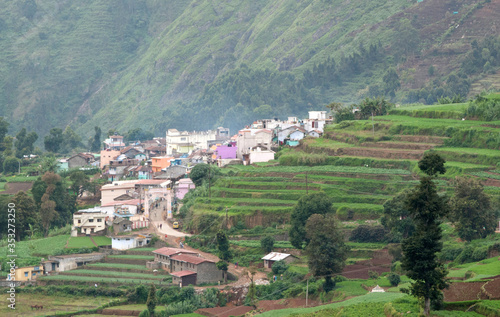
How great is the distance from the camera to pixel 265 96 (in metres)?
104

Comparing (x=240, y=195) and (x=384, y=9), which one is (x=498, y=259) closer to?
(x=240, y=195)

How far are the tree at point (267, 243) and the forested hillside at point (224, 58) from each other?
48350 millimetres

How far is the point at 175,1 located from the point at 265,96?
224ft

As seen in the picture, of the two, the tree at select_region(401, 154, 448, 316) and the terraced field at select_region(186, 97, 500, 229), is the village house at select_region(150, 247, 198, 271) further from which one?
the tree at select_region(401, 154, 448, 316)

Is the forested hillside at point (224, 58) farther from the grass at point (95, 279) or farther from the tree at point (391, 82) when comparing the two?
the grass at point (95, 279)

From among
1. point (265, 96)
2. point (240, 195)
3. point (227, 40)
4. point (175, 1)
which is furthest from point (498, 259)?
point (175, 1)

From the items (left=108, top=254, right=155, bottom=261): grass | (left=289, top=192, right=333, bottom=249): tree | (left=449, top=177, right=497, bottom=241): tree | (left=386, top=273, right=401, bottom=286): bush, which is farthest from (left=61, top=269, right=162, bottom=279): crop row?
(left=449, top=177, right=497, bottom=241): tree

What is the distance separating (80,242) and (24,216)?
20.6ft

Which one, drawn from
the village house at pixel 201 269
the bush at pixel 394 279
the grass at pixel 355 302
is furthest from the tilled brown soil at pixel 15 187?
the bush at pixel 394 279

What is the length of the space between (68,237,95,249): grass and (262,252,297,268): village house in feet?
36.9

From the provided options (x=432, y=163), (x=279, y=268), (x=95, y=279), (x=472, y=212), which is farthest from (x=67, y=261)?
(x=432, y=163)

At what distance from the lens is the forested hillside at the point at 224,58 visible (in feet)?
314

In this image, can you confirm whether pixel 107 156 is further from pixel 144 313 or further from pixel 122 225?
pixel 144 313

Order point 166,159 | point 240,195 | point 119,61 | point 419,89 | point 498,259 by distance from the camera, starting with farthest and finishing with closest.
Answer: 1. point 119,61
2. point 419,89
3. point 166,159
4. point 240,195
5. point 498,259
